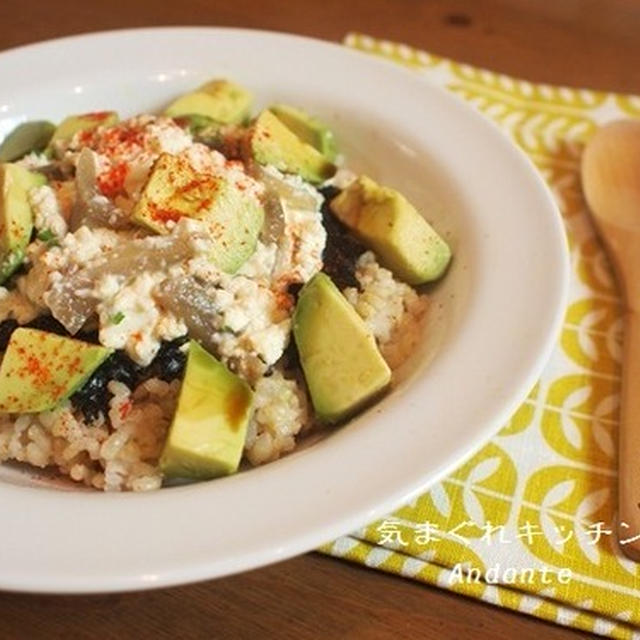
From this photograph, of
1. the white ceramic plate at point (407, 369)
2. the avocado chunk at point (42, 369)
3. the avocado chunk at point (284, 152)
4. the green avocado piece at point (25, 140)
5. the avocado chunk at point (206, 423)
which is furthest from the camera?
the green avocado piece at point (25, 140)

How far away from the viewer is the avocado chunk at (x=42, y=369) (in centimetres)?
132

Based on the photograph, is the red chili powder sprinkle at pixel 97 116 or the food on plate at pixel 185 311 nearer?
the food on plate at pixel 185 311

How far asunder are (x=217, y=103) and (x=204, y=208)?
0.55m

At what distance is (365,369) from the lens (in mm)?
1355

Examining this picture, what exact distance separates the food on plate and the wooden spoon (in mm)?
393

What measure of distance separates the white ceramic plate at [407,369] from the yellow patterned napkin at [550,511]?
7.8 inches

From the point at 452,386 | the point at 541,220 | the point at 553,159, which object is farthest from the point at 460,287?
the point at 553,159

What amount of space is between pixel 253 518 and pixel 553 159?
1417mm

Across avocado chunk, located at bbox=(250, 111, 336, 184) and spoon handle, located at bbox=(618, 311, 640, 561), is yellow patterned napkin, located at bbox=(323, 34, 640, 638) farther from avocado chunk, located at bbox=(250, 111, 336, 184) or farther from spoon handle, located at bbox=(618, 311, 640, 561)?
avocado chunk, located at bbox=(250, 111, 336, 184)

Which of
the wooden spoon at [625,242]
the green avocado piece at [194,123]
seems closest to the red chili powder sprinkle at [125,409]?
the green avocado piece at [194,123]

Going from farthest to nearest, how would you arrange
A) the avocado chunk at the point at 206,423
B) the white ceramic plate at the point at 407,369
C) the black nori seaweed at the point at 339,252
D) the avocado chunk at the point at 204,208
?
the black nori seaweed at the point at 339,252, the avocado chunk at the point at 204,208, the avocado chunk at the point at 206,423, the white ceramic plate at the point at 407,369

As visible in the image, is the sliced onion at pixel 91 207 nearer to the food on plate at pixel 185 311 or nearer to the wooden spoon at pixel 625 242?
the food on plate at pixel 185 311

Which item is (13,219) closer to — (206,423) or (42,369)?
(42,369)

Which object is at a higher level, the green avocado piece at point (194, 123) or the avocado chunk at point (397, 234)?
the green avocado piece at point (194, 123)
